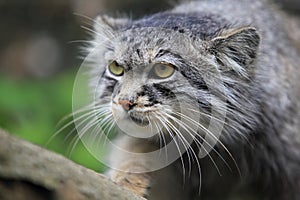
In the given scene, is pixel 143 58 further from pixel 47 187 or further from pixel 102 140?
pixel 47 187

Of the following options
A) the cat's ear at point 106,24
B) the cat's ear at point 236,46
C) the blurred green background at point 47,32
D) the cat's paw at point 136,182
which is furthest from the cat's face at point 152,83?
the blurred green background at point 47,32

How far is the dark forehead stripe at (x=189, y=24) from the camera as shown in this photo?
12.7 feet

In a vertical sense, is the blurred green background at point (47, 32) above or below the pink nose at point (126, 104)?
below

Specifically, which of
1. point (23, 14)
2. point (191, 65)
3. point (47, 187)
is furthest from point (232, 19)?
point (23, 14)

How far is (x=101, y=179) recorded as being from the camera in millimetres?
2816

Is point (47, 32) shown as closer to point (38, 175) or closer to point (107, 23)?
point (107, 23)

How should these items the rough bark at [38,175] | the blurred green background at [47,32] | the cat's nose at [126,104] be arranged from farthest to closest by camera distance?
the blurred green background at [47,32]
the cat's nose at [126,104]
the rough bark at [38,175]

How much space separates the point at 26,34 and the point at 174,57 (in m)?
4.68

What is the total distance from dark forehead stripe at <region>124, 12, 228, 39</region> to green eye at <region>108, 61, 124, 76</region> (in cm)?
Answer: 32

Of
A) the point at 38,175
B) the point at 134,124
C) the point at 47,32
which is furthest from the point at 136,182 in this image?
the point at 47,32

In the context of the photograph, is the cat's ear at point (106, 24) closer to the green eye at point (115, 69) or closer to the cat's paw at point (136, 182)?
the green eye at point (115, 69)

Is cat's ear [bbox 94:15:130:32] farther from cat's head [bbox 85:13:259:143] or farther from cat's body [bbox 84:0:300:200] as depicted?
cat's head [bbox 85:13:259:143]

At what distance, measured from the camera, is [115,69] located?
12.6 ft

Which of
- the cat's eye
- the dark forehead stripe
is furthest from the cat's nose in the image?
the dark forehead stripe
